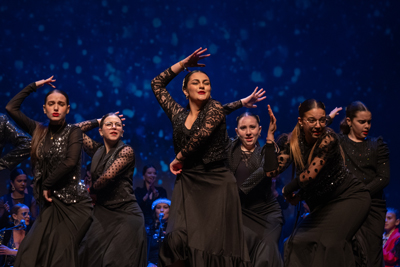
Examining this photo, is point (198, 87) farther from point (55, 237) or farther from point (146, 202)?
point (146, 202)

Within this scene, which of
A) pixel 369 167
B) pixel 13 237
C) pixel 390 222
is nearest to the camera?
pixel 369 167

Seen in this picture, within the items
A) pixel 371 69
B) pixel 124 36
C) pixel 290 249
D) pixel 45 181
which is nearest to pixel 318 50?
pixel 371 69

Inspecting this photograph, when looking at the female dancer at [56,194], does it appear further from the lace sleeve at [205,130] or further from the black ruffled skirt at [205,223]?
the lace sleeve at [205,130]

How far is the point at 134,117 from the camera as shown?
6637 mm

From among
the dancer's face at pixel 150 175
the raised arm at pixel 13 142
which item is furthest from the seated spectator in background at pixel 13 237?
the dancer's face at pixel 150 175

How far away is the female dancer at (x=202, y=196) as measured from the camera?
2.72 metres

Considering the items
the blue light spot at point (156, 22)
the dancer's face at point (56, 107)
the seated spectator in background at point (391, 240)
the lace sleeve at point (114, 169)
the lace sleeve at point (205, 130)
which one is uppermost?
the blue light spot at point (156, 22)

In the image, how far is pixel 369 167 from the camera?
356 cm

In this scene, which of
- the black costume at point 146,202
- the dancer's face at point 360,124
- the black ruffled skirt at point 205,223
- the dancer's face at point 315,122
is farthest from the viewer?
the black costume at point 146,202

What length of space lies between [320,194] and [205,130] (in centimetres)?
95

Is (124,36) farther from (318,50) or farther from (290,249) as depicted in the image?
(290,249)

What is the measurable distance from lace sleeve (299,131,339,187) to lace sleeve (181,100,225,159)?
2.25ft

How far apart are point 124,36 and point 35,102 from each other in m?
1.78

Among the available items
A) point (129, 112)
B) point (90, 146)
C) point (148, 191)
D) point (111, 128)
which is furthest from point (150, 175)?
point (111, 128)
